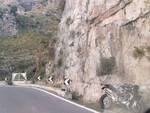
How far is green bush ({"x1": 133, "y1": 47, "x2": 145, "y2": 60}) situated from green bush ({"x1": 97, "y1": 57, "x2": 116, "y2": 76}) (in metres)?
1.98

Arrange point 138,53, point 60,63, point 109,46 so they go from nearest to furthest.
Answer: point 138,53 → point 109,46 → point 60,63

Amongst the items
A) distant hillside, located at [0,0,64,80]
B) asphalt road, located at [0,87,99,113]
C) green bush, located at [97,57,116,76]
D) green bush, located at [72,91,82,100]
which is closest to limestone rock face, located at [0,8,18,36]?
distant hillside, located at [0,0,64,80]

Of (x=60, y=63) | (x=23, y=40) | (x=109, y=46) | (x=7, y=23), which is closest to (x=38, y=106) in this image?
(x=109, y=46)

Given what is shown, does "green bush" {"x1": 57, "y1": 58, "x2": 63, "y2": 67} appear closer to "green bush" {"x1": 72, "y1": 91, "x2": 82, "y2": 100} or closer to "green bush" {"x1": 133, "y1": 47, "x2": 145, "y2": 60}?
"green bush" {"x1": 72, "y1": 91, "x2": 82, "y2": 100}

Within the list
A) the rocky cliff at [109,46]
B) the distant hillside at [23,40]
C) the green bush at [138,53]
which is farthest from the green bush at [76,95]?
the distant hillside at [23,40]

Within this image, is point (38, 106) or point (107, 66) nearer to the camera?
point (38, 106)

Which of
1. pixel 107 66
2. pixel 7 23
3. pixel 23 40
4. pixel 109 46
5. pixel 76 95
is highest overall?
pixel 7 23

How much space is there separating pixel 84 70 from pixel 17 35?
2994 inches

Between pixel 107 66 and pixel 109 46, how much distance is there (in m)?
2.05

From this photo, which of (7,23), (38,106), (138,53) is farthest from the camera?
(7,23)

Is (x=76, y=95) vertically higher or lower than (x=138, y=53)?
lower

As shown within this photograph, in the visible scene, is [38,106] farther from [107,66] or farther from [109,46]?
[109,46]

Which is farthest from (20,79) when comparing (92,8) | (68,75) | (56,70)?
(92,8)

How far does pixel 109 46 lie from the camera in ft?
59.8
